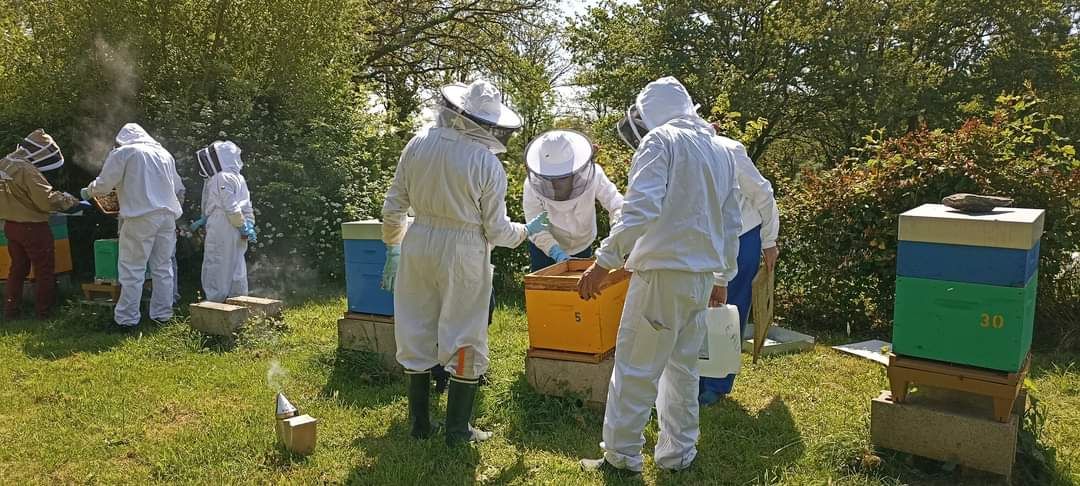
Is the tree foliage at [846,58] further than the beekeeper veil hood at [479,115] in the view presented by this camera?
Yes

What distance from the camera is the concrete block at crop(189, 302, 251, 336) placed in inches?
229

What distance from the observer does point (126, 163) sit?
21.0ft

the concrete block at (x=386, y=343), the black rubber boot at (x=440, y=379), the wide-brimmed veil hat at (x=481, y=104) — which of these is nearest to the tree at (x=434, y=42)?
the concrete block at (x=386, y=343)

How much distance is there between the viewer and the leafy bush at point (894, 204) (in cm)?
536

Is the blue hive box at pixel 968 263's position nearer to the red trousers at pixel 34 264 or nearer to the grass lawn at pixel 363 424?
the grass lawn at pixel 363 424

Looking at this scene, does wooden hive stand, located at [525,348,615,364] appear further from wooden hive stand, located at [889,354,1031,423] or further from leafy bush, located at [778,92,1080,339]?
leafy bush, located at [778,92,1080,339]

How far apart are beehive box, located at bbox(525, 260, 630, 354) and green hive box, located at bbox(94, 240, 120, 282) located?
4.77 meters

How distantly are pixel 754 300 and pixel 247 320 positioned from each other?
413 cm

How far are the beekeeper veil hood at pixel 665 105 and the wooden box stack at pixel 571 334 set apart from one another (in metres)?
1.01

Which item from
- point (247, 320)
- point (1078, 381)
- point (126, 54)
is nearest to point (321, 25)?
point (126, 54)

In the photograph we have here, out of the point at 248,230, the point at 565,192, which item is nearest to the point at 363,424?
the point at 565,192

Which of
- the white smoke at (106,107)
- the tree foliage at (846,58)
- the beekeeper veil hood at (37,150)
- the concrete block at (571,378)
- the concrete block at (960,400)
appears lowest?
the concrete block at (571,378)

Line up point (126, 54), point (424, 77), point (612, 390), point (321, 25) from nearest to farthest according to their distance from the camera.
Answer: point (612, 390)
point (126, 54)
point (321, 25)
point (424, 77)

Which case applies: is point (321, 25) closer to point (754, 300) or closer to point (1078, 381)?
point (754, 300)
